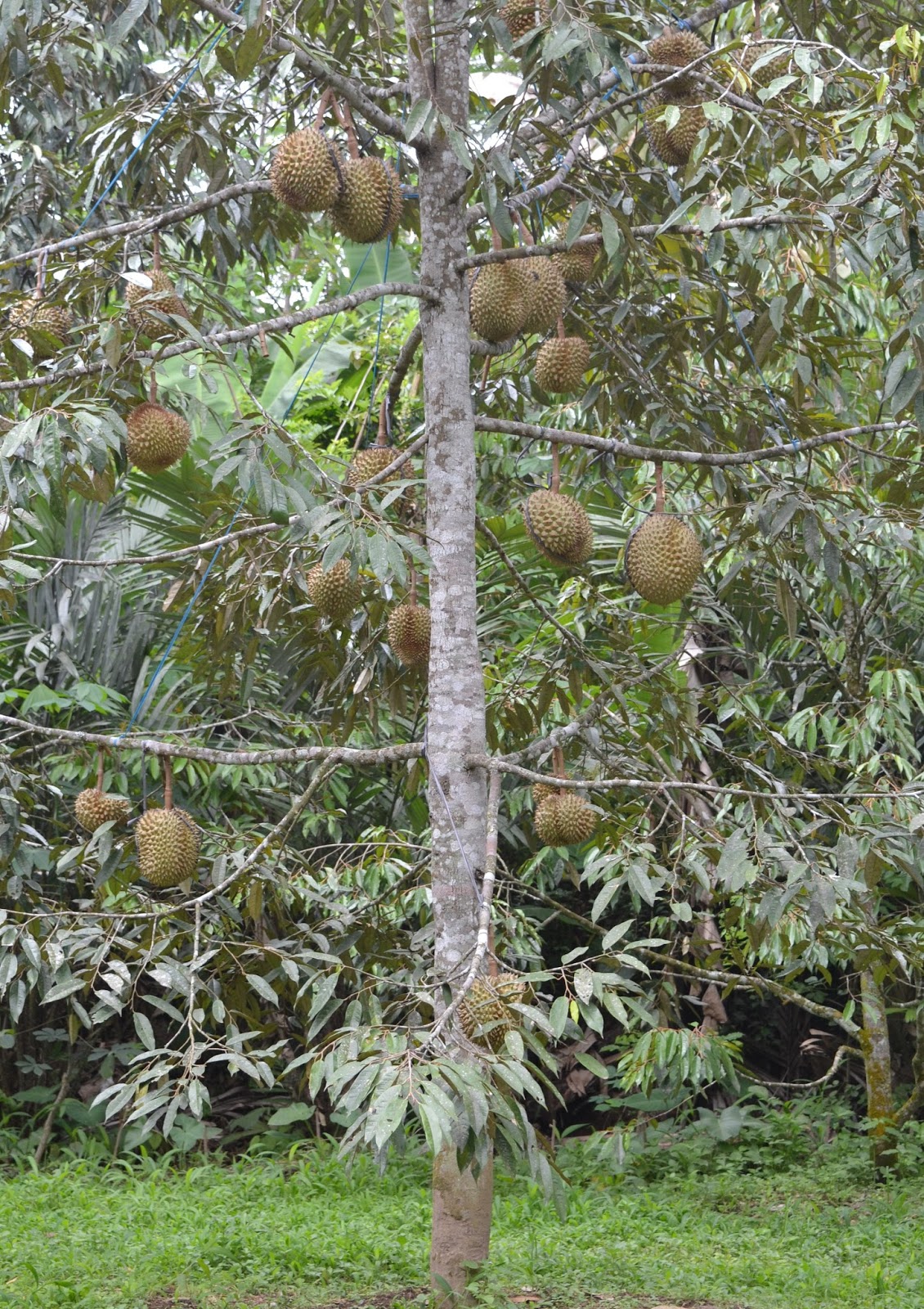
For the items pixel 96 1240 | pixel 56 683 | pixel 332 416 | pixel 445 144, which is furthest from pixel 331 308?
pixel 332 416

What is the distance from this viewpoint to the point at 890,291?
80.4 inches

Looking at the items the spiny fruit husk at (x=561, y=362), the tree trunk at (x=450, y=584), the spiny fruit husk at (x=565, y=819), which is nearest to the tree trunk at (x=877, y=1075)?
the spiny fruit husk at (x=565, y=819)

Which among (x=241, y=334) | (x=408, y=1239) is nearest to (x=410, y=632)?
(x=241, y=334)

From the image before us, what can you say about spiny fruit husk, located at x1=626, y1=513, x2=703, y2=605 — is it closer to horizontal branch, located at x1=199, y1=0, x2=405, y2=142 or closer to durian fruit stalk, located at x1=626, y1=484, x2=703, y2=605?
durian fruit stalk, located at x1=626, y1=484, x2=703, y2=605

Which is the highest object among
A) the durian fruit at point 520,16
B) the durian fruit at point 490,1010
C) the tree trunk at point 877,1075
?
the durian fruit at point 520,16

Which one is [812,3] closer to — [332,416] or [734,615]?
[734,615]

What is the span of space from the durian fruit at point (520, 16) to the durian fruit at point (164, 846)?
1.45 meters

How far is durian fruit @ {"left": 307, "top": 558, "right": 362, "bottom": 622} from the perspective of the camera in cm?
233

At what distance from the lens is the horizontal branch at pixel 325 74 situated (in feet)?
6.42

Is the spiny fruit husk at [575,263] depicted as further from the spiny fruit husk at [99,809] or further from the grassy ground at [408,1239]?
the grassy ground at [408,1239]

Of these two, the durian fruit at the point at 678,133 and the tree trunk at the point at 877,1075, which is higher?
the durian fruit at the point at 678,133

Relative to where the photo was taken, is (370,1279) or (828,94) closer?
(828,94)

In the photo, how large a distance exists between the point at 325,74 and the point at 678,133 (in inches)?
25.5

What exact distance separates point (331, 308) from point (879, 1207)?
3096mm
